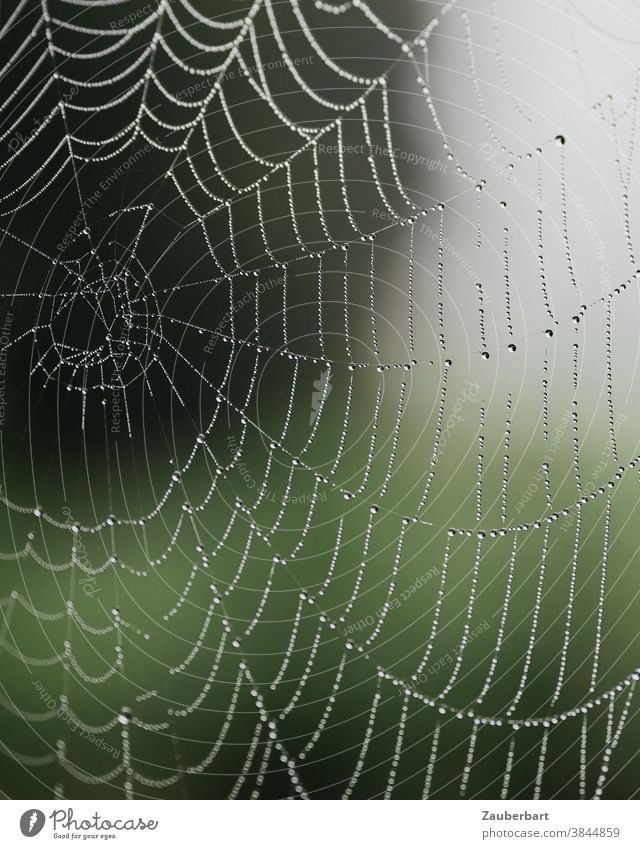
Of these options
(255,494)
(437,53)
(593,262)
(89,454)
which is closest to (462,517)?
(255,494)
